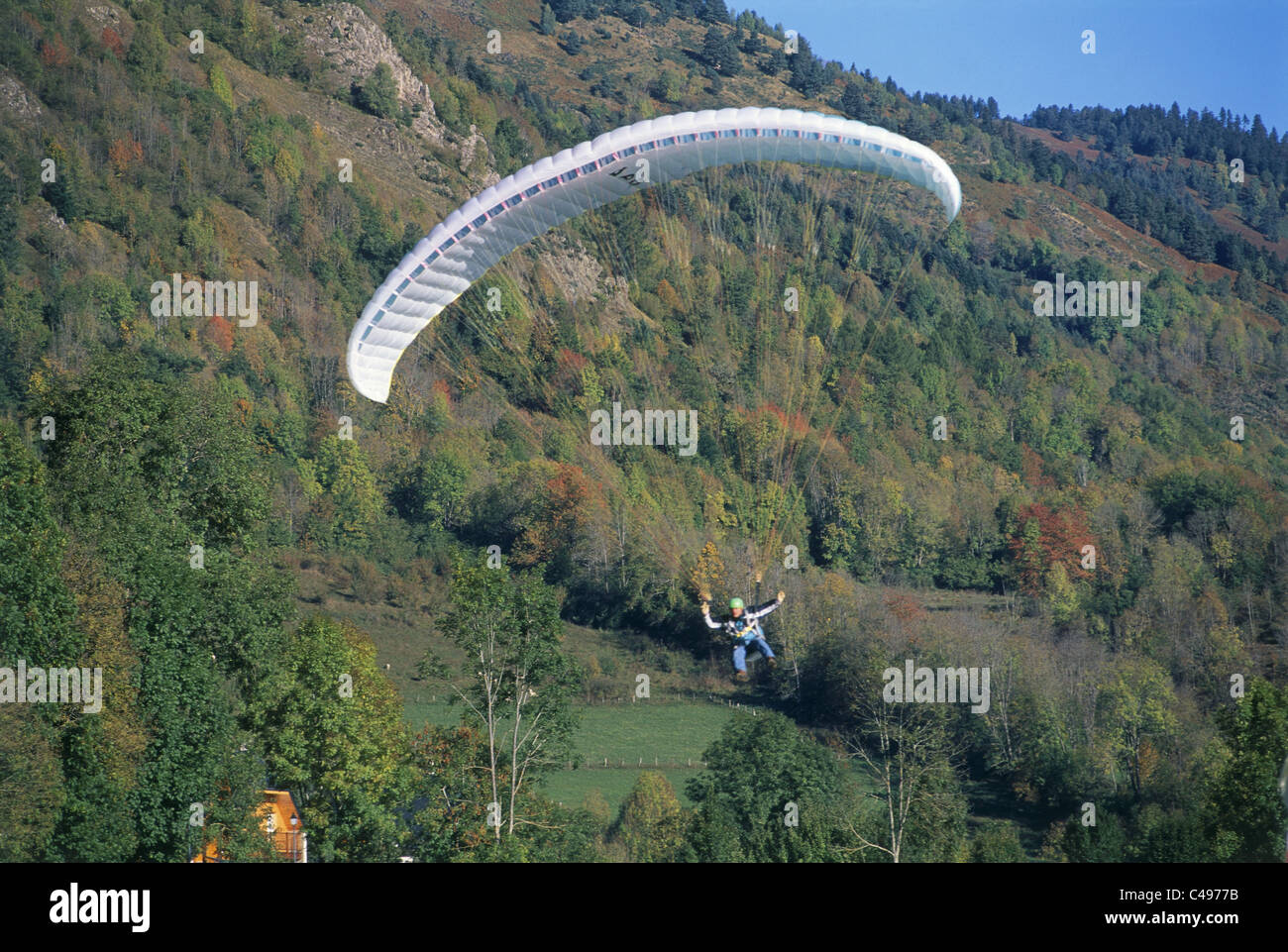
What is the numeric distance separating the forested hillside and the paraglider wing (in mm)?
2116

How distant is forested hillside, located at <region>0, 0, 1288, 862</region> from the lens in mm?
37781

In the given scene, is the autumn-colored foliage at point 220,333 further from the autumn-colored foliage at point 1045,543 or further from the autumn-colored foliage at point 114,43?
the autumn-colored foliage at point 1045,543

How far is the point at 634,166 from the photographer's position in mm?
34562

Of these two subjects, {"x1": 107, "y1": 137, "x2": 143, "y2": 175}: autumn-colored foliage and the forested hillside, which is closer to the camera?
the forested hillside

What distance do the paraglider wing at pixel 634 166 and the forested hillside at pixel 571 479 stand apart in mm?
2116

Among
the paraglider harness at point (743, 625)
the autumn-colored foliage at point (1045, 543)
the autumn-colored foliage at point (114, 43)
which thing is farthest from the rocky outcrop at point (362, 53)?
the paraglider harness at point (743, 625)

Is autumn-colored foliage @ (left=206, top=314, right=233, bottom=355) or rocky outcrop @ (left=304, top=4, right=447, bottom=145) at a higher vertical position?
rocky outcrop @ (left=304, top=4, right=447, bottom=145)

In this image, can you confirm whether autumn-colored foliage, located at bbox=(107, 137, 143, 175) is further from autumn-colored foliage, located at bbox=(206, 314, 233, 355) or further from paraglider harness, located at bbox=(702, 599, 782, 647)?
paraglider harness, located at bbox=(702, 599, 782, 647)

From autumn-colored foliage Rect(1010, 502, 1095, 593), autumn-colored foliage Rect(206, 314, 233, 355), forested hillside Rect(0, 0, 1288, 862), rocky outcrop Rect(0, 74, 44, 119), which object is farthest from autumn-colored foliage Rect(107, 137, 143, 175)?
autumn-colored foliage Rect(1010, 502, 1095, 593)

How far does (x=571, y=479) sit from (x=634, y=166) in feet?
213

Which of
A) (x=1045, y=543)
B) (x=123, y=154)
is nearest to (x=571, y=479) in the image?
(x=1045, y=543)

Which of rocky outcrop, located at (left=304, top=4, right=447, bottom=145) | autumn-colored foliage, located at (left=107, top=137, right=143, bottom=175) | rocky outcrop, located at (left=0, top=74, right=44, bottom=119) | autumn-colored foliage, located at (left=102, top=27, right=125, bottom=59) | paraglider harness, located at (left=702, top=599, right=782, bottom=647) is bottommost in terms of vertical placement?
paraglider harness, located at (left=702, top=599, right=782, bottom=647)
